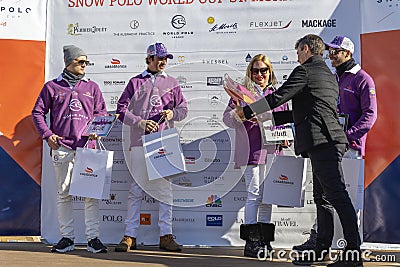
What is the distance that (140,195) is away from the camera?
17.7ft

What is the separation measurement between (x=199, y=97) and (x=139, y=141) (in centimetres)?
80

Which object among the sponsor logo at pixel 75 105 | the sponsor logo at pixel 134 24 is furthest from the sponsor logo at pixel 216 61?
the sponsor logo at pixel 75 105

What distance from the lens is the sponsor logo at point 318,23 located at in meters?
5.56

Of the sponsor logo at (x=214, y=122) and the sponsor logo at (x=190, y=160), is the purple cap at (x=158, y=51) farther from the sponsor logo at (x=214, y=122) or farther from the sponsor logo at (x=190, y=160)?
the sponsor logo at (x=190, y=160)

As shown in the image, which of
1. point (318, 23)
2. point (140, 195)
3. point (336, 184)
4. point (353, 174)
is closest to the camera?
point (336, 184)

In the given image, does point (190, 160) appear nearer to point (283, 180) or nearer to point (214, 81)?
point (214, 81)

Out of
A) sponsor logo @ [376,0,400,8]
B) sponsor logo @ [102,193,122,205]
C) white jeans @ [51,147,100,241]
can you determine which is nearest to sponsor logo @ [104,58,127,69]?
white jeans @ [51,147,100,241]

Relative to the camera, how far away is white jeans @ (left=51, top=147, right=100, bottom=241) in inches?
204

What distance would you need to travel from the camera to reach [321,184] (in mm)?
4293

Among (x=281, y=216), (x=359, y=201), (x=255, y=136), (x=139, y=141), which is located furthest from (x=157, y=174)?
(x=359, y=201)

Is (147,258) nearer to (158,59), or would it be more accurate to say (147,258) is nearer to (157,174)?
(157,174)

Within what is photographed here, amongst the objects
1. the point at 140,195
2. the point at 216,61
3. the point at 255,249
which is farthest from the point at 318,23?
the point at 140,195

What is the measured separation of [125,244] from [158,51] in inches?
67.6

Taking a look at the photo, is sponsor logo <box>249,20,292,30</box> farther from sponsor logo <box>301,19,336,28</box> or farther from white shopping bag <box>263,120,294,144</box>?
white shopping bag <box>263,120,294,144</box>
